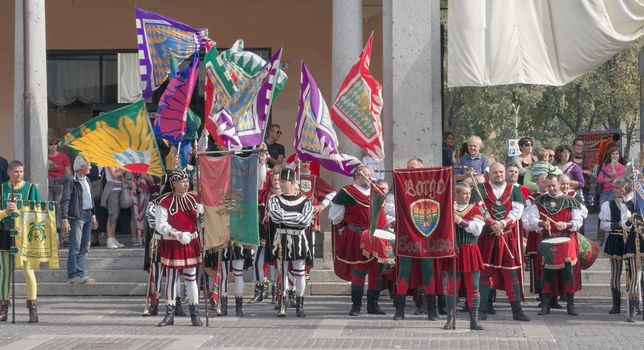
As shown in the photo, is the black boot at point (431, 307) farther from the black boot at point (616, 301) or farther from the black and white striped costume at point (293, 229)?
the black boot at point (616, 301)

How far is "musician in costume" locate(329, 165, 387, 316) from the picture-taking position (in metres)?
14.6

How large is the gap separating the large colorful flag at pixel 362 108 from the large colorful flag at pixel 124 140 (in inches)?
114

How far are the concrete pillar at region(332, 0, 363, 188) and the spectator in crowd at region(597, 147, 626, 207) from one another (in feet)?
12.5

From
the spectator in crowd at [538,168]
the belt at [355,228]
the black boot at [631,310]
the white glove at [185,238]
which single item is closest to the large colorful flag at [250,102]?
the white glove at [185,238]

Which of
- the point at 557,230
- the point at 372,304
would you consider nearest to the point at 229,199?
the point at 372,304

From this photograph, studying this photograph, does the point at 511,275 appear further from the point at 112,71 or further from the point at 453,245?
the point at 112,71

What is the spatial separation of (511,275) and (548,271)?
33.6 inches

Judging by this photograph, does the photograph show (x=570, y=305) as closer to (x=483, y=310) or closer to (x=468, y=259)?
(x=483, y=310)

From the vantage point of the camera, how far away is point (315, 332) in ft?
42.7

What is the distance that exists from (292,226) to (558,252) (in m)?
3.21

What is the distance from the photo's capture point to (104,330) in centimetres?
1335

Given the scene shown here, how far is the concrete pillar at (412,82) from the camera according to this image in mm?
17344

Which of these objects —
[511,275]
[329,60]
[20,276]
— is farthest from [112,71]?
[511,275]

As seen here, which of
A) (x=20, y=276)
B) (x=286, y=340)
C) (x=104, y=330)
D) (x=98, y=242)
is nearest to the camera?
(x=286, y=340)
